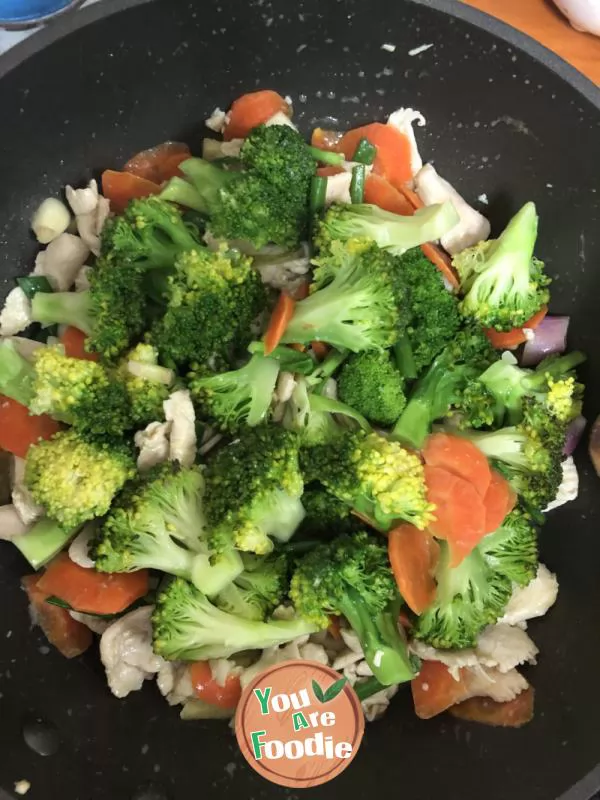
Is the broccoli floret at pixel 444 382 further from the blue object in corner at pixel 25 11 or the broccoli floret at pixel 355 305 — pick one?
the blue object in corner at pixel 25 11

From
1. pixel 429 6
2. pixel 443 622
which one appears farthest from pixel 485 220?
pixel 443 622

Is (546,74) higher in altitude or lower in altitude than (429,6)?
lower

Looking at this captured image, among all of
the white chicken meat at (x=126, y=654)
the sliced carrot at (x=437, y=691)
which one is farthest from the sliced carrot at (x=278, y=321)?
the sliced carrot at (x=437, y=691)

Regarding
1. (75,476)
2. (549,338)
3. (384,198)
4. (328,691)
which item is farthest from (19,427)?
(549,338)

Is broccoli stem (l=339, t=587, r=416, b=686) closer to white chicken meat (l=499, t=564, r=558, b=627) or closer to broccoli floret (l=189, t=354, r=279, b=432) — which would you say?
white chicken meat (l=499, t=564, r=558, b=627)

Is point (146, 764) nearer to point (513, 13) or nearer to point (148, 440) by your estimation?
point (148, 440)

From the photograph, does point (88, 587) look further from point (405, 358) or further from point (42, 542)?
point (405, 358)
